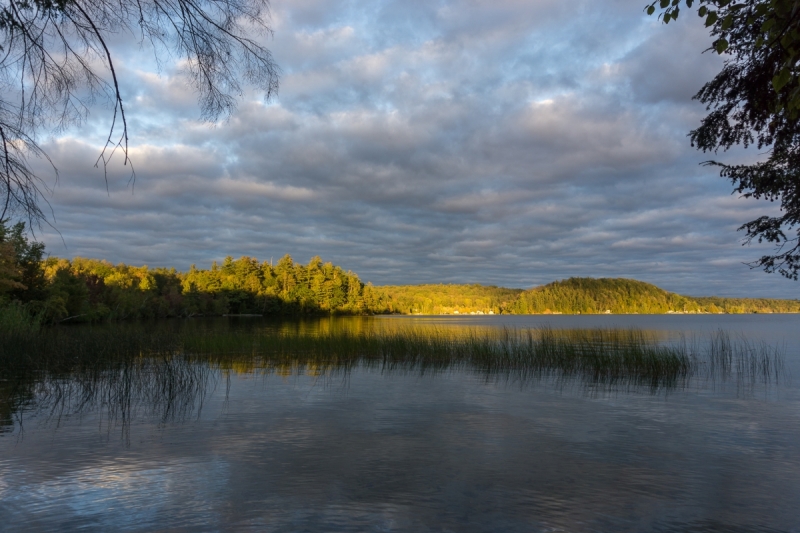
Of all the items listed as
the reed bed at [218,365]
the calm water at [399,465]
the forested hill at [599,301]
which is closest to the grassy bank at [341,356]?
the reed bed at [218,365]

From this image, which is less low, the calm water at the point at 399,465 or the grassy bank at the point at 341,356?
the grassy bank at the point at 341,356

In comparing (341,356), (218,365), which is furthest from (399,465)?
(341,356)

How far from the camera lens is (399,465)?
6797mm

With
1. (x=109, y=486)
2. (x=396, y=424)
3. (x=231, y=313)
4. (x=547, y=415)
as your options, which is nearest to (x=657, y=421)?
(x=547, y=415)

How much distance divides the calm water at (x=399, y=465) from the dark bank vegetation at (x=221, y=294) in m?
14.9

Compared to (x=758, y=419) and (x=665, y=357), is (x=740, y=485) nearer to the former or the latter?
(x=758, y=419)

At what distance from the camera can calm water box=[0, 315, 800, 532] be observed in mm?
5141

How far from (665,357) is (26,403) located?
58.5 ft

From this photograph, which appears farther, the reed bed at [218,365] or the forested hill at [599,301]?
the forested hill at [599,301]

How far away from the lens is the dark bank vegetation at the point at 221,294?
46172 mm

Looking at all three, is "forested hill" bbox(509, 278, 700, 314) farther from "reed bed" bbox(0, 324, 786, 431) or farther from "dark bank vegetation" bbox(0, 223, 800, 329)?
"reed bed" bbox(0, 324, 786, 431)

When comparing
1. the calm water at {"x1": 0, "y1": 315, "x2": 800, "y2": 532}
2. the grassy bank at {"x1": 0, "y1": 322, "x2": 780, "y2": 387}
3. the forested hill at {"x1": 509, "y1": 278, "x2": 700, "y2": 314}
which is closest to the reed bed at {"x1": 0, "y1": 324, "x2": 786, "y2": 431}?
the grassy bank at {"x1": 0, "y1": 322, "x2": 780, "y2": 387}

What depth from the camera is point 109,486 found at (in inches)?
231

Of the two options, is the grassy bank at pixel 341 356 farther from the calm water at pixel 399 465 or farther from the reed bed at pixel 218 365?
the calm water at pixel 399 465
